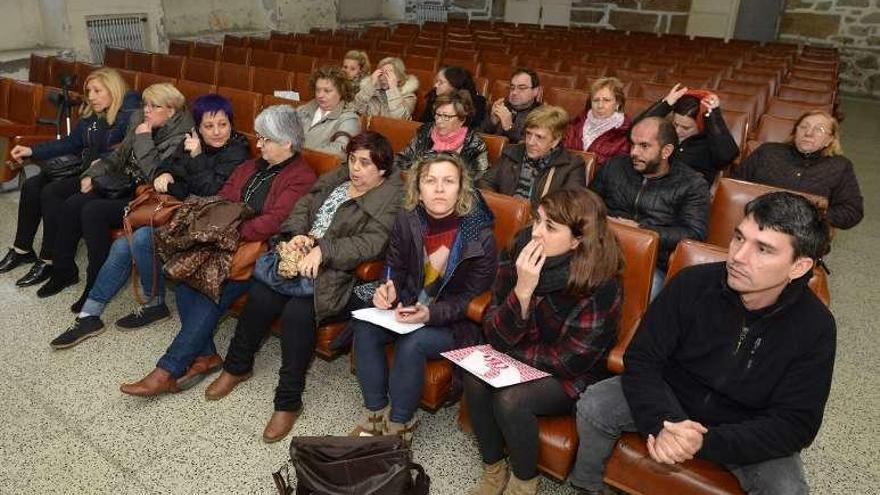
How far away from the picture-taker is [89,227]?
2.82 meters

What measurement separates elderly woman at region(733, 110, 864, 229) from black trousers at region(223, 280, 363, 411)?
6.88 feet

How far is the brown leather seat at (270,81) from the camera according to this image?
4.75 metres

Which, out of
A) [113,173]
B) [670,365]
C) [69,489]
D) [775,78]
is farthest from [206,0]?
[670,365]

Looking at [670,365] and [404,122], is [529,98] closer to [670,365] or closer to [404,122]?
[404,122]

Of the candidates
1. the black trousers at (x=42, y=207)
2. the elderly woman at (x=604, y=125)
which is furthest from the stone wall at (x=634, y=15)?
the black trousers at (x=42, y=207)

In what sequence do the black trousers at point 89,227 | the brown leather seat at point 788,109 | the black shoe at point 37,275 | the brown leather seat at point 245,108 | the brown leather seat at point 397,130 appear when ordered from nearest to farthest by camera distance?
1. the black trousers at point 89,227
2. the black shoe at point 37,275
3. the brown leather seat at point 397,130
4. the brown leather seat at point 245,108
5. the brown leather seat at point 788,109

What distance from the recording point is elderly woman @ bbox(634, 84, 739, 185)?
2.94m

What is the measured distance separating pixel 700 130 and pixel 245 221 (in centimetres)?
Answer: 228

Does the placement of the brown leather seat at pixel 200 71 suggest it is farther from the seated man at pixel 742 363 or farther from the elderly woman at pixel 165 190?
the seated man at pixel 742 363

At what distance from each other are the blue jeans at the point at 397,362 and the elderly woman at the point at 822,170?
1886mm

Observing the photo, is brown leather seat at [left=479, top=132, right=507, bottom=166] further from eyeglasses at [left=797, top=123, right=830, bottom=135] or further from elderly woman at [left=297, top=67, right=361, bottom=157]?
eyeglasses at [left=797, top=123, right=830, bottom=135]

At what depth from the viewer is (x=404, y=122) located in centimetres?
333

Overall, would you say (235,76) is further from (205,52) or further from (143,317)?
(143,317)

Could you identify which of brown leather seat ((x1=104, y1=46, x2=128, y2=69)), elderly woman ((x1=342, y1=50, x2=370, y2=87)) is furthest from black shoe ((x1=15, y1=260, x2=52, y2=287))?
brown leather seat ((x1=104, y1=46, x2=128, y2=69))
